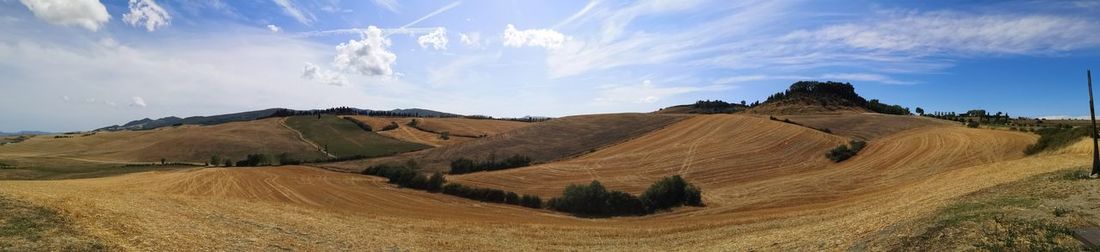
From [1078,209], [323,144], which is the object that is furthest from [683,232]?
[323,144]

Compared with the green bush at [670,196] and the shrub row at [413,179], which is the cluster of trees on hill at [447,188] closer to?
the shrub row at [413,179]

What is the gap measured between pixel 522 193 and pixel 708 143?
27638mm

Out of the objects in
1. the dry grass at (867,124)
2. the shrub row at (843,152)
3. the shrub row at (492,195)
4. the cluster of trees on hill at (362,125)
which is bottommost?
the shrub row at (492,195)

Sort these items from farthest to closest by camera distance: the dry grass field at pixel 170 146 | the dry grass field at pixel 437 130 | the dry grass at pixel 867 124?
the dry grass field at pixel 437 130 < the dry grass field at pixel 170 146 < the dry grass at pixel 867 124

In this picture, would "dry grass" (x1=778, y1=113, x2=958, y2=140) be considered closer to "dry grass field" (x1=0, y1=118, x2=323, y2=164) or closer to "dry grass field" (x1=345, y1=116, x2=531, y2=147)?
"dry grass field" (x1=345, y1=116, x2=531, y2=147)

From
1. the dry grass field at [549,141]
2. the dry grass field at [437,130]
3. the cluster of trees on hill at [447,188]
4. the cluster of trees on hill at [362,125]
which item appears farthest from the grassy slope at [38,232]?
the cluster of trees on hill at [362,125]

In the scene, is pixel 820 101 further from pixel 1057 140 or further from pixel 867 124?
pixel 1057 140

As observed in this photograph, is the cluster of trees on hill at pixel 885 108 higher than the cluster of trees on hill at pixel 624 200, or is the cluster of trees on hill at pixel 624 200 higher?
the cluster of trees on hill at pixel 885 108

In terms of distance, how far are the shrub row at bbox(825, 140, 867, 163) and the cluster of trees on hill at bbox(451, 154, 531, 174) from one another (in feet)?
99.4

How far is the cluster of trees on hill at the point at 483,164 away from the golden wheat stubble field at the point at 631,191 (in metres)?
3.63

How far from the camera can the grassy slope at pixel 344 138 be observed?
87938mm

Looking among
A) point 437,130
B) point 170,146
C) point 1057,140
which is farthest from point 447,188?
point 437,130

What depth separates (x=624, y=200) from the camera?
35375mm

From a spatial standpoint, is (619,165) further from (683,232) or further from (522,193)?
(683,232)
